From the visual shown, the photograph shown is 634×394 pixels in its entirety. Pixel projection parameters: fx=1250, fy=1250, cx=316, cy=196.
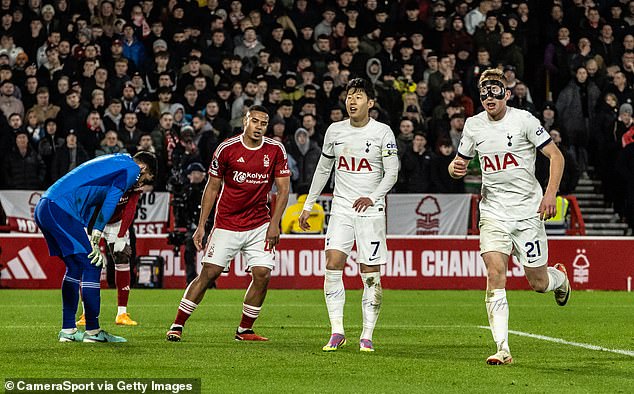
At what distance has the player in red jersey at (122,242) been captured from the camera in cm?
1415

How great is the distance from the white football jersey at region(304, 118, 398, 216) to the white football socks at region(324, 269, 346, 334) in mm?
601

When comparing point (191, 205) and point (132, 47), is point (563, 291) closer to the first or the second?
point (191, 205)

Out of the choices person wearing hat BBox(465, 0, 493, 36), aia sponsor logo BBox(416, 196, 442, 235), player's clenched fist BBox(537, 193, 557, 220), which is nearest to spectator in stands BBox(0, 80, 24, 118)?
aia sponsor logo BBox(416, 196, 442, 235)

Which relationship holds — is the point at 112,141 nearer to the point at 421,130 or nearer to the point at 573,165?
the point at 421,130

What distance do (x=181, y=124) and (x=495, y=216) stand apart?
13.3 meters

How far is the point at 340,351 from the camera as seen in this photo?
11.4 meters

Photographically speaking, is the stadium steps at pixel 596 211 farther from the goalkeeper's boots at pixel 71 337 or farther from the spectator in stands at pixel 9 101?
the goalkeeper's boots at pixel 71 337

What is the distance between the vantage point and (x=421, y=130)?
77.7ft

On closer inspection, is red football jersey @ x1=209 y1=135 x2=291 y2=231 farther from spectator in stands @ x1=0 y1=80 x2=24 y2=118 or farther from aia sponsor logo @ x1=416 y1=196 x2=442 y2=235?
spectator in stands @ x1=0 y1=80 x2=24 y2=118

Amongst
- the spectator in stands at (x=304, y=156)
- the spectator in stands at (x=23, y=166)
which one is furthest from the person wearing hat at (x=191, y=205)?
the spectator in stands at (x=23, y=166)

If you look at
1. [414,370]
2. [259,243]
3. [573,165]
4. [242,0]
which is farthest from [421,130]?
[414,370]

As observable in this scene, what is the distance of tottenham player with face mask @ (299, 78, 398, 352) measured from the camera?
11.6m

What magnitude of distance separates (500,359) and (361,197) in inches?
85.8

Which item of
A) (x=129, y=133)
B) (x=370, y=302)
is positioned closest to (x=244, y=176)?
(x=370, y=302)
